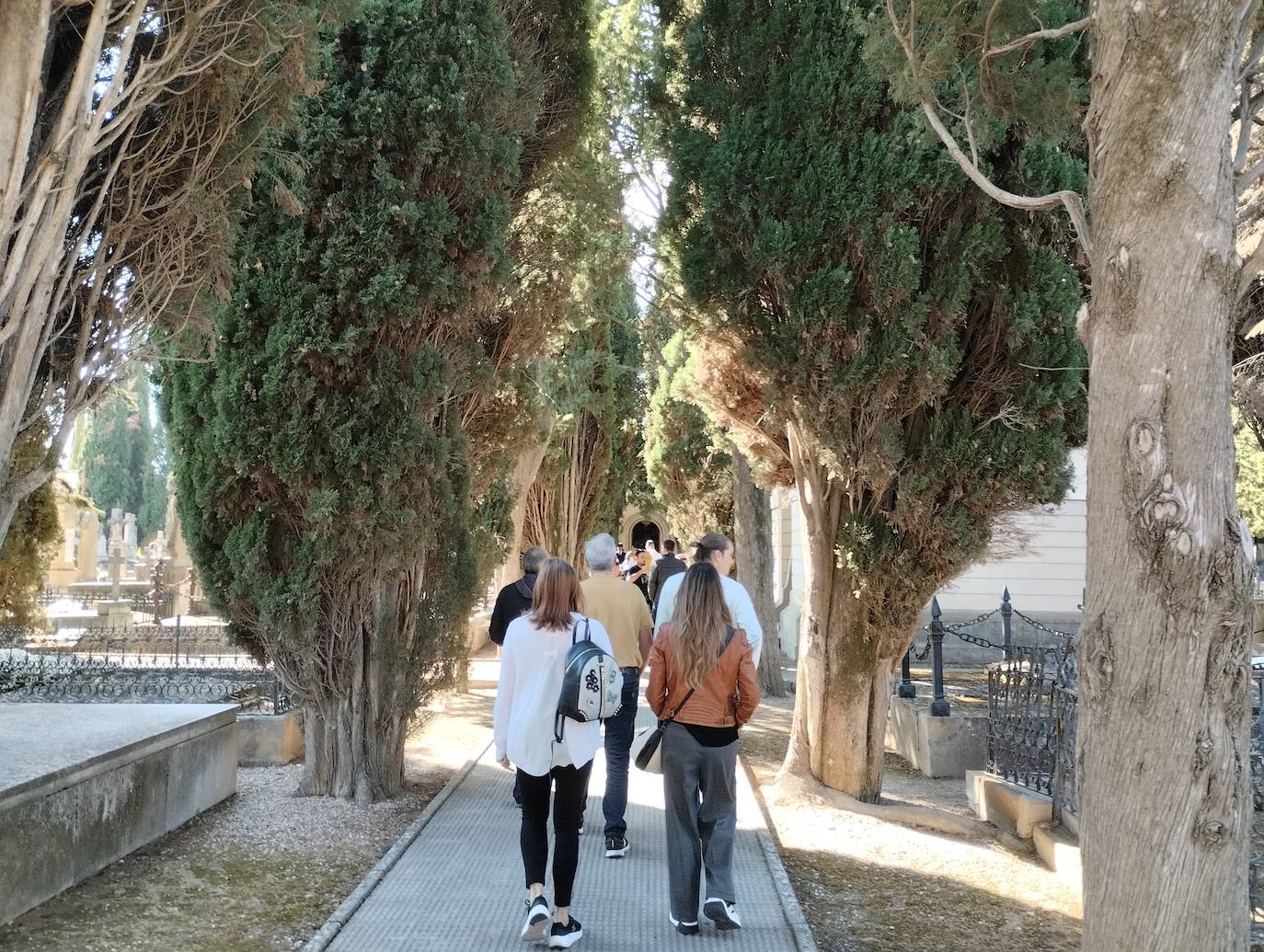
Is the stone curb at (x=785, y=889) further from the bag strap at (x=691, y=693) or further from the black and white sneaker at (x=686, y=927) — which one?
the bag strap at (x=691, y=693)

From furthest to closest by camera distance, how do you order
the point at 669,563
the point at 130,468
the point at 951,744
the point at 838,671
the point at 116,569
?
the point at 130,468
the point at 116,569
the point at 669,563
the point at 951,744
the point at 838,671

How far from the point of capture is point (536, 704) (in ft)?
15.9

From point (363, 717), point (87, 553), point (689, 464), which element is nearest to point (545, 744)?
point (363, 717)

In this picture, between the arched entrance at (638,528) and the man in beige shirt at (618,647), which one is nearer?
the man in beige shirt at (618,647)

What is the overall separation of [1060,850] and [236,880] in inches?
195

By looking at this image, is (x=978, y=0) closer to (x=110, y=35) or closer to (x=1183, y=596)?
(x=1183, y=596)

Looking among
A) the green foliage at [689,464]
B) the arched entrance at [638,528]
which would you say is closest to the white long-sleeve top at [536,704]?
the green foliage at [689,464]

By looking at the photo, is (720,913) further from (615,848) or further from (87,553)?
(87,553)

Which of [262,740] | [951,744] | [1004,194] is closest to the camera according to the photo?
[1004,194]

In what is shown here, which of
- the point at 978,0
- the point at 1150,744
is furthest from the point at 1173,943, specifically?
the point at 978,0

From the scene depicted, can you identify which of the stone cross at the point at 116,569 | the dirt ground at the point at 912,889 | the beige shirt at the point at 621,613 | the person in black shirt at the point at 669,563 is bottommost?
the dirt ground at the point at 912,889

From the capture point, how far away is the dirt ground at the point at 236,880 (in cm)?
510

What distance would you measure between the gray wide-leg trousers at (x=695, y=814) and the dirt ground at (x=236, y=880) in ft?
6.07

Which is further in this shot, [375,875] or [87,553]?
[87,553]
